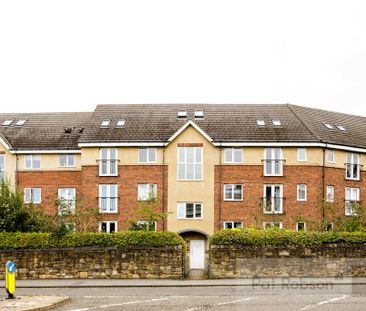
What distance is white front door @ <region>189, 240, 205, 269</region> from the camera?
1567 inches

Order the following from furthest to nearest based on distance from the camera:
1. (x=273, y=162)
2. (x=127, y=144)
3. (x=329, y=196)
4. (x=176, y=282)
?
(x=127, y=144) < (x=273, y=162) < (x=329, y=196) < (x=176, y=282)

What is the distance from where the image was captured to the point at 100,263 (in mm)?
31500

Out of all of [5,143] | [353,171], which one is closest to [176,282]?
[353,171]

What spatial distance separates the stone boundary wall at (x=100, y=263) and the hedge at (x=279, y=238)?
2094 millimetres

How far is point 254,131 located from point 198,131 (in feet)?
13.5

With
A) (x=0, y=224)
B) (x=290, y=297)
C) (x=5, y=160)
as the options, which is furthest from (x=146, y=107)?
(x=290, y=297)

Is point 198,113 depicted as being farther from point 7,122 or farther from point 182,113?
point 7,122

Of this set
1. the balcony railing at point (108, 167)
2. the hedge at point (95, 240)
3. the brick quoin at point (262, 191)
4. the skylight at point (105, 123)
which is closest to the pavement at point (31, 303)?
the hedge at point (95, 240)

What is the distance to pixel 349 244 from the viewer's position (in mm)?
32406

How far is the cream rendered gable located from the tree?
1415 centimetres

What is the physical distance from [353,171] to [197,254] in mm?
14415

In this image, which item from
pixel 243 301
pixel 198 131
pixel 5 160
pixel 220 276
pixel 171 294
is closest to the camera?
pixel 243 301

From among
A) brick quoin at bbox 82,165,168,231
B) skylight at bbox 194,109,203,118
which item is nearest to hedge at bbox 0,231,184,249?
brick quoin at bbox 82,165,168,231

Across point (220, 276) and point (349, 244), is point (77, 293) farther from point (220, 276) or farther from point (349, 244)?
point (349, 244)
